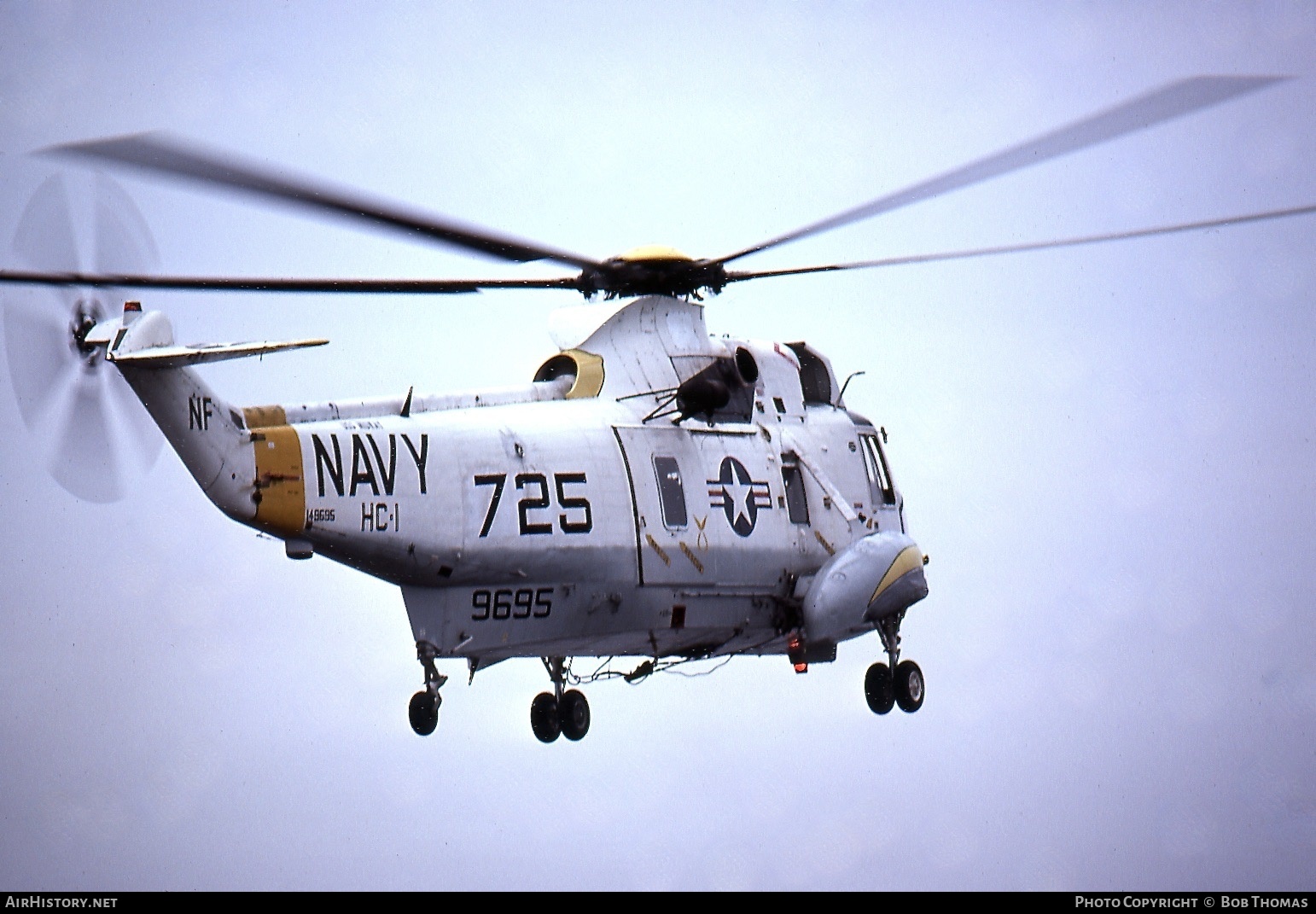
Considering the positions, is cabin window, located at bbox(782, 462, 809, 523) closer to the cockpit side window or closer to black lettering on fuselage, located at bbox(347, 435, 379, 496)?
the cockpit side window

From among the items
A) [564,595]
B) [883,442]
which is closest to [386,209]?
[564,595]

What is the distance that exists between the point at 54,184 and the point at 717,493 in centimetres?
955

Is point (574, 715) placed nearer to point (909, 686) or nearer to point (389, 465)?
point (909, 686)

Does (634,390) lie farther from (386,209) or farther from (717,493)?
(386,209)

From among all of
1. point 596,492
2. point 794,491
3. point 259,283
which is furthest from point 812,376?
point 259,283

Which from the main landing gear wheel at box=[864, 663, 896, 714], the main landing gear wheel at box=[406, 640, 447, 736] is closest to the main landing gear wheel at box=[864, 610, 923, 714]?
the main landing gear wheel at box=[864, 663, 896, 714]

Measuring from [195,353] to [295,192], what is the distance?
2.07m

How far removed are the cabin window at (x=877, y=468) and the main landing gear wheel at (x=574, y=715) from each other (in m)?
5.57

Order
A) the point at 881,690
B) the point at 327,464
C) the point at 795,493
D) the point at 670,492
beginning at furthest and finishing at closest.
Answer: the point at 881,690, the point at 795,493, the point at 670,492, the point at 327,464

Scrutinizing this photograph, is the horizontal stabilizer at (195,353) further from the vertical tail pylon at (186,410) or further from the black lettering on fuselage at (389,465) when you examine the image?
the black lettering on fuselage at (389,465)

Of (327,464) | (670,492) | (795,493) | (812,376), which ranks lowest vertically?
(795,493)

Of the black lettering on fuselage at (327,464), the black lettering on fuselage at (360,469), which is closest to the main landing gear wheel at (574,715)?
the black lettering on fuselage at (360,469)

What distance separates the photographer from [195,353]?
65.7 ft
